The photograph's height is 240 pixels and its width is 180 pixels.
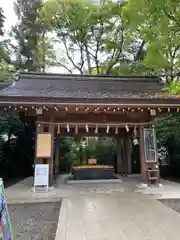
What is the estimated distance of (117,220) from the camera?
3613 millimetres

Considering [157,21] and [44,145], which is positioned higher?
[157,21]

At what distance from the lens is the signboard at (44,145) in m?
6.71

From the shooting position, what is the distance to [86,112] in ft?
24.4

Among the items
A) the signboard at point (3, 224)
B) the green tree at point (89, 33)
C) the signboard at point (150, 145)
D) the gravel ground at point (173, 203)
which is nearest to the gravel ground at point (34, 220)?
the signboard at point (3, 224)

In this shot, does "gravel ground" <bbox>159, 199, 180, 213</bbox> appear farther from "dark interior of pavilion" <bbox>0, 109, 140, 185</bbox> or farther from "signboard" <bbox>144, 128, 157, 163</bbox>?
"dark interior of pavilion" <bbox>0, 109, 140, 185</bbox>

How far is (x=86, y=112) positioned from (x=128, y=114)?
1450 millimetres

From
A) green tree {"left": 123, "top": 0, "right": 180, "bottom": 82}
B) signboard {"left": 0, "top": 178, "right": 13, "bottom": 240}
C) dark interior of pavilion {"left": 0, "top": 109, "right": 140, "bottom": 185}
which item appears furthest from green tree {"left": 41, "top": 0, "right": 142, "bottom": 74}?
signboard {"left": 0, "top": 178, "right": 13, "bottom": 240}

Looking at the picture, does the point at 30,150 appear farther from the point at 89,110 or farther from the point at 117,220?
the point at 117,220

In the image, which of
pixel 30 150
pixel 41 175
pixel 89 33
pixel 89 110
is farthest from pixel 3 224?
pixel 89 33

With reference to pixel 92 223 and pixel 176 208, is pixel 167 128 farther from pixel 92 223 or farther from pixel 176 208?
pixel 92 223

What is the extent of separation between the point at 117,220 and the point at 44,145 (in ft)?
12.3

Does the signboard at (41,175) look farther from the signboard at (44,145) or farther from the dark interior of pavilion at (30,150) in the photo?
the dark interior of pavilion at (30,150)

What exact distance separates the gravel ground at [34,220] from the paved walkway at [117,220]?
172 mm

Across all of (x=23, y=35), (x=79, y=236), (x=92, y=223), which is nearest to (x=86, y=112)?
(x=92, y=223)
